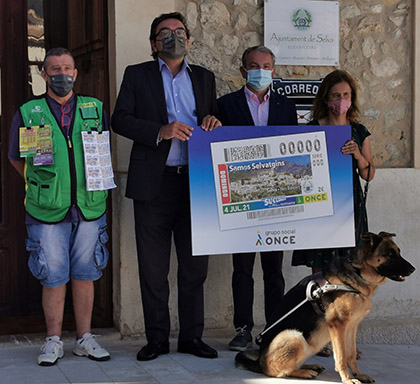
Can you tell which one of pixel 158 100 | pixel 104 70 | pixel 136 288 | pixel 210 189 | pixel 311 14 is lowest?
pixel 136 288

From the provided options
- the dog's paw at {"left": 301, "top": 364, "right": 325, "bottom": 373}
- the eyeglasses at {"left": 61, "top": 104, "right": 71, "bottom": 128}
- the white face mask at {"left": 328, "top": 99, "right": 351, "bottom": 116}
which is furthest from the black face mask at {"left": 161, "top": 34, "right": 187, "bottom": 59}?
the dog's paw at {"left": 301, "top": 364, "right": 325, "bottom": 373}

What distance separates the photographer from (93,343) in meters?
4.74

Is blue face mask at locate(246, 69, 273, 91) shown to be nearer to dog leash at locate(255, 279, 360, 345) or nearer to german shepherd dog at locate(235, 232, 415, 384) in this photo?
german shepherd dog at locate(235, 232, 415, 384)

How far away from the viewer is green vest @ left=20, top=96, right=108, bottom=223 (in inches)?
175

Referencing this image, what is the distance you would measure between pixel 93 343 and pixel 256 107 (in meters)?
1.93

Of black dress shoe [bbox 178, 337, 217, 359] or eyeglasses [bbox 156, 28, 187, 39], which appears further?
black dress shoe [bbox 178, 337, 217, 359]

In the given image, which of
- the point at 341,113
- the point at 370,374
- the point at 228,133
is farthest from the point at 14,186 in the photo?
the point at 370,374

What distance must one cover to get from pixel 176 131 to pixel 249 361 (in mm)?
1503

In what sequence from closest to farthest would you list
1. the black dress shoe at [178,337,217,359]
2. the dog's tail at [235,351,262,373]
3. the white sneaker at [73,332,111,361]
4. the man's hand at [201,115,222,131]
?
the dog's tail at [235,351,262,373], the man's hand at [201,115,222,131], the white sneaker at [73,332,111,361], the black dress shoe at [178,337,217,359]

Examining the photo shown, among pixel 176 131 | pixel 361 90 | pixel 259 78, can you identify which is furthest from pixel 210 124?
pixel 361 90

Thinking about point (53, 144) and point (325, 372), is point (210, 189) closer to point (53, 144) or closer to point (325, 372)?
point (53, 144)

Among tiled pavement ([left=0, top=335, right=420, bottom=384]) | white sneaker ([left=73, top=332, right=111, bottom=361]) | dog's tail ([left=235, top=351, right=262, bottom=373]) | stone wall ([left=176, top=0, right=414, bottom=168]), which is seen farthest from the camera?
stone wall ([left=176, top=0, right=414, bottom=168])

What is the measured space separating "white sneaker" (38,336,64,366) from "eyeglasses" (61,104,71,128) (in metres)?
1.37

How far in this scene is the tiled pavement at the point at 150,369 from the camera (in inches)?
171
